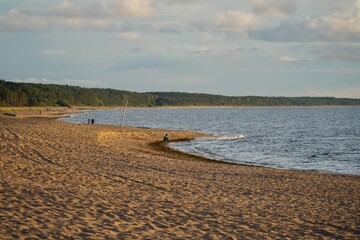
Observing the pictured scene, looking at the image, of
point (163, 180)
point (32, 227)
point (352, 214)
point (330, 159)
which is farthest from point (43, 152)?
point (330, 159)

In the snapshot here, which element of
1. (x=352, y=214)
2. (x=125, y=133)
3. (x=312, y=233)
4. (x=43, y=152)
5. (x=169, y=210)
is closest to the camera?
(x=312, y=233)

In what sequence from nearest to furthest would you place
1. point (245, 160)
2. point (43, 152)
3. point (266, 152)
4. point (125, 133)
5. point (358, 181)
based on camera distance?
1. point (358, 181)
2. point (43, 152)
3. point (245, 160)
4. point (266, 152)
5. point (125, 133)

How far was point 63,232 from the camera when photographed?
9906mm

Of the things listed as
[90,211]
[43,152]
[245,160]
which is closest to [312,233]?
[90,211]

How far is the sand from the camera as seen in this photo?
35.2 feet

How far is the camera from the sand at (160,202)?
10.7 metres

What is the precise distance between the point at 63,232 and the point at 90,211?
88.2 inches

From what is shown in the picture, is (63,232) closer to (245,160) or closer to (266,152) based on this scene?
(245,160)

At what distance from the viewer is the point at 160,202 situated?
1413 centimetres

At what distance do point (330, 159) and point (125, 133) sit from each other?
26753mm

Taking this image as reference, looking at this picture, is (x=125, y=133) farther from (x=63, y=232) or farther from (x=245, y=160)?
(x=63, y=232)

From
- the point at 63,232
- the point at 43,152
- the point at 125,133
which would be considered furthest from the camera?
the point at 125,133

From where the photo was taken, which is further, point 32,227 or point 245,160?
point 245,160

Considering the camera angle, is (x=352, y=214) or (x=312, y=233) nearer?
(x=312, y=233)
